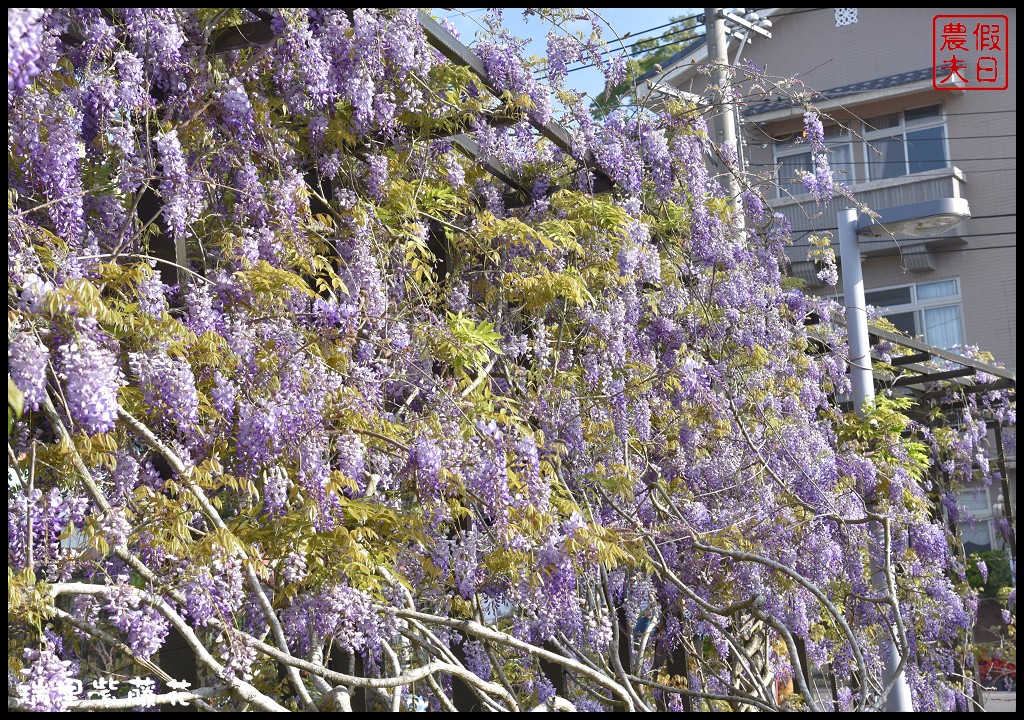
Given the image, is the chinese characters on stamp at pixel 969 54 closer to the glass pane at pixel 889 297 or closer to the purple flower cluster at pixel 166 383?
the glass pane at pixel 889 297

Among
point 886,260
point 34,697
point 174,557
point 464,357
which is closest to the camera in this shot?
point 34,697

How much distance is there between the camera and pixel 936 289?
15469 mm

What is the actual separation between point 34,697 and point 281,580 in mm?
1000

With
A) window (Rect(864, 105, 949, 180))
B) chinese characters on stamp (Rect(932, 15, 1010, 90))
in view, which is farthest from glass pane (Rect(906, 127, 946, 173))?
chinese characters on stamp (Rect(932, 15, 1010, 90))

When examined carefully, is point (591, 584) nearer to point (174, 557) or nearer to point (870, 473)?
point (174, 557)

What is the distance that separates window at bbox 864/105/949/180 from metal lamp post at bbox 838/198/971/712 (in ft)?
32.5

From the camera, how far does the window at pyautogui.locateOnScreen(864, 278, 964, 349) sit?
1527 cm

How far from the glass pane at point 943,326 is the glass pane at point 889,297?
39 centimetres

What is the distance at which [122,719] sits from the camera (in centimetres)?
176

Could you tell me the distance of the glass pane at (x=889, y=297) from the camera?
15.7m

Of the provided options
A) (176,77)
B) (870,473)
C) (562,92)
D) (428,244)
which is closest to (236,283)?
(176,77)

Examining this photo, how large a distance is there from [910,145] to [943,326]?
2.73 metres

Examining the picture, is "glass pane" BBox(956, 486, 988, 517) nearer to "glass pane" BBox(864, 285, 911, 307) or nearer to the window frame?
"glass pane" BBox(864, 285, 911, 307)

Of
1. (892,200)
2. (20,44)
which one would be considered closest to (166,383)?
(20,44)
